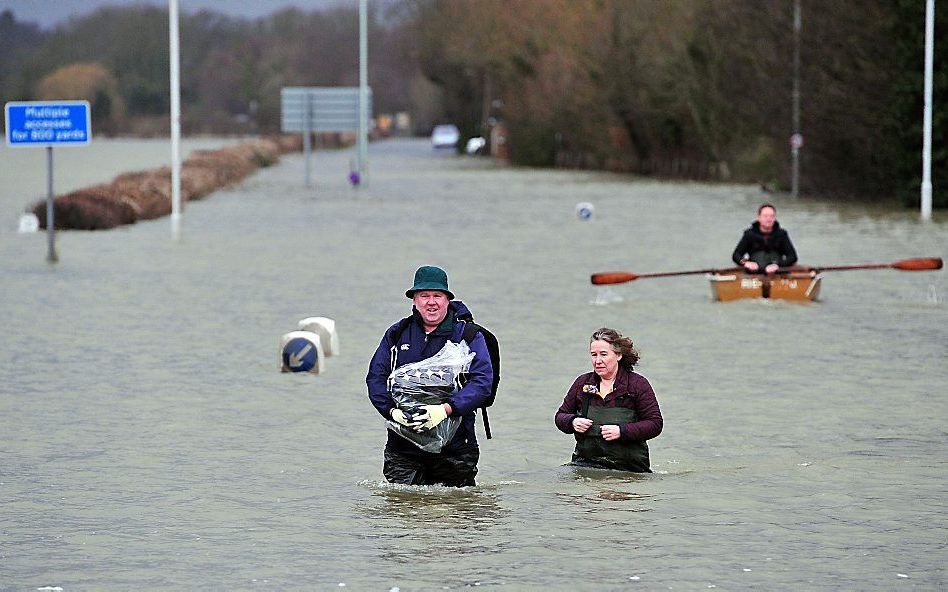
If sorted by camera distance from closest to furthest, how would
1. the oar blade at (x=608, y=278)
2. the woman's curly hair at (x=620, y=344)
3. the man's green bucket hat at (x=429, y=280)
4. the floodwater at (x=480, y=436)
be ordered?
the floodwater at (x=480, y=436) → the man's green bucket hat at (x=429, y=280) → the woman's curly hair at (x=620, y=344) → the oar blade at (x=608, y=278)

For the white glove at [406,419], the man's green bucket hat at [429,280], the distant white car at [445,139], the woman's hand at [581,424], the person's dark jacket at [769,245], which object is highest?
the distant white car at [445,139]

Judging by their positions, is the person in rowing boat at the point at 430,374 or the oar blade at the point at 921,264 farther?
the oar blade at the point at 921,264

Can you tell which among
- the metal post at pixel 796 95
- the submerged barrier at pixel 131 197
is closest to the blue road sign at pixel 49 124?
the submerged barrier at pixel 131 197

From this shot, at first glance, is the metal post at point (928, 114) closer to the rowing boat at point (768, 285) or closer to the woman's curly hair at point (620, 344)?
the rowing boat at point (768, 285)

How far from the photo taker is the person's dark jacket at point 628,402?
11086mm

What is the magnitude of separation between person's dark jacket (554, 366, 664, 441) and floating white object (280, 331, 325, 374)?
5.84m

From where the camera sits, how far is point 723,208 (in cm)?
4841

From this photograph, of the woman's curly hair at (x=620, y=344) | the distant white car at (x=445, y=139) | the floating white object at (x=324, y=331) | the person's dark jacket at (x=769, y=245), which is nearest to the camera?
the woman's curly hair at (x=620, y=344)

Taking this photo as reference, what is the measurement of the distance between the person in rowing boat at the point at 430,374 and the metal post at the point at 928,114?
32.8 meters

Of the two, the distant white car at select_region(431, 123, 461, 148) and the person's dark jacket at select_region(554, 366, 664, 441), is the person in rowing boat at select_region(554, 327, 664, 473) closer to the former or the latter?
the person's dark jacket at select_region(554, 366, 664, 441)

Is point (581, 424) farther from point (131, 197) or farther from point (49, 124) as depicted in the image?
point (131, 197)

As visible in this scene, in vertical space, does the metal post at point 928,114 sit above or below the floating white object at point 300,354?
above

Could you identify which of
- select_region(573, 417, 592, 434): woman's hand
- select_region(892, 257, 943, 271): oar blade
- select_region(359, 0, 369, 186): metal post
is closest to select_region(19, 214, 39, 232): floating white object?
select_region(892, 257, 943, 271): oar blade

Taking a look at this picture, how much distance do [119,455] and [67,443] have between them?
687 mm
